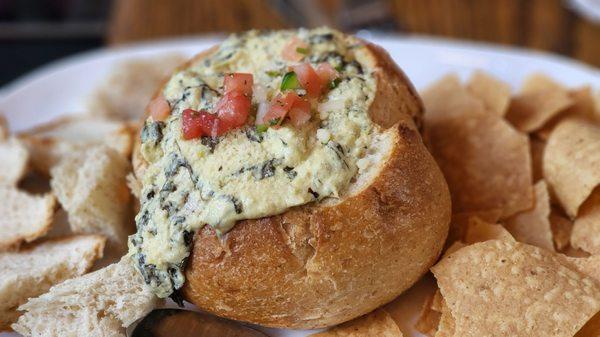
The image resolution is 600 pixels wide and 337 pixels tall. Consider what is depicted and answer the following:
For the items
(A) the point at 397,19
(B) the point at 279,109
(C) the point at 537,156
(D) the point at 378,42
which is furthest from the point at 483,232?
(A) the point at 397,19

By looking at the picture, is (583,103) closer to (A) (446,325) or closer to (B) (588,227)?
(B) (588,227)

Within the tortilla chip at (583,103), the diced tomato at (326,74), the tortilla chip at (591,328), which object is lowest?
the tortilla chip at (591,328)

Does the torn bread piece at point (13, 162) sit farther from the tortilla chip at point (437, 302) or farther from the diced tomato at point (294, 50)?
the tortilla chip at point (437, 302)

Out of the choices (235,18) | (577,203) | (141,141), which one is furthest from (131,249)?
(235,18)

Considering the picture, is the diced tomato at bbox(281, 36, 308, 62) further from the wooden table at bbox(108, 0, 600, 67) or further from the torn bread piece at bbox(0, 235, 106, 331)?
the wooden table at bbox(108, 0, 600, 67)

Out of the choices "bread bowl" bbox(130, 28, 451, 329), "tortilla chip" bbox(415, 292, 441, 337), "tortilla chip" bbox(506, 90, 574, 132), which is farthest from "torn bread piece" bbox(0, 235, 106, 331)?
"tortilla chip" bbox(506, 90, 574, 132)

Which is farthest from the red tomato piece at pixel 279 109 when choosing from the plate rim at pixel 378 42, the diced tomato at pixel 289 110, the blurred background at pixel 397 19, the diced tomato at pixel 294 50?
the blurred background at pixel 397 19
